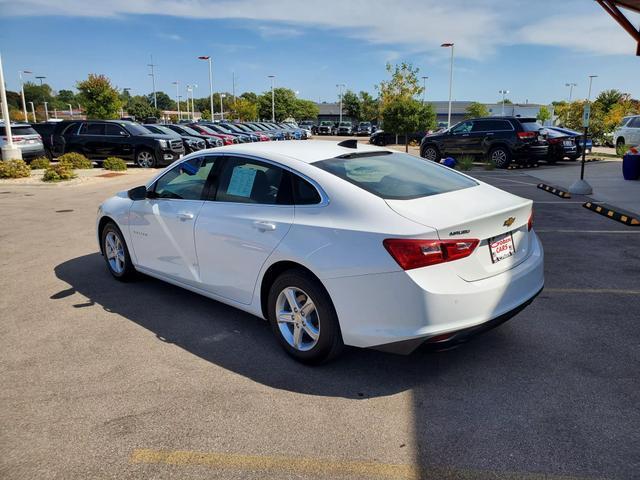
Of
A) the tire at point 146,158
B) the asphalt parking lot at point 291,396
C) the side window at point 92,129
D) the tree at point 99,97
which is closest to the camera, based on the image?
the asphalt parking lot at point 291,396

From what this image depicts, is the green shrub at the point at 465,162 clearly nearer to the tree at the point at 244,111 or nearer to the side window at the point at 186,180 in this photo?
the side window at the point at 186,180

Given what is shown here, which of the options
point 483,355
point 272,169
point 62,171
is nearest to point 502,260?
point 483,355

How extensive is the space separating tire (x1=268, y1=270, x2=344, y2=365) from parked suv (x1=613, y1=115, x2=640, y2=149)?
74.0 feet

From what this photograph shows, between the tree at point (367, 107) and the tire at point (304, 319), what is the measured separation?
71.5 meters

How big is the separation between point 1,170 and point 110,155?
4.22 m

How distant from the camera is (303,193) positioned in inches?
153

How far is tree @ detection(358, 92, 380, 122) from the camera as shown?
74.5 metres

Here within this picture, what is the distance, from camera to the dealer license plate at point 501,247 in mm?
3523

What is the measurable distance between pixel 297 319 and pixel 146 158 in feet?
57.1

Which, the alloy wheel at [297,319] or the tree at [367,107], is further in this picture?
the tree at [367,107]

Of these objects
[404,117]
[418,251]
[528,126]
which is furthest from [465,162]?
[418,251]

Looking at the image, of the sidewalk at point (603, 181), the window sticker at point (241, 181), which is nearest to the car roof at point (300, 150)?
the window sticker at point (241, 181)

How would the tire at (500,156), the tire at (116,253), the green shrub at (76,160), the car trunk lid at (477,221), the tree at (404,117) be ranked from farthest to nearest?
the tree at (404,117) → the tire at (500,156) → the green shrub at (76,160) → the tire at (116,253) → the car trunk lid at (477,221)

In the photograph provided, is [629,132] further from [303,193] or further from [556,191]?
[303,193]
